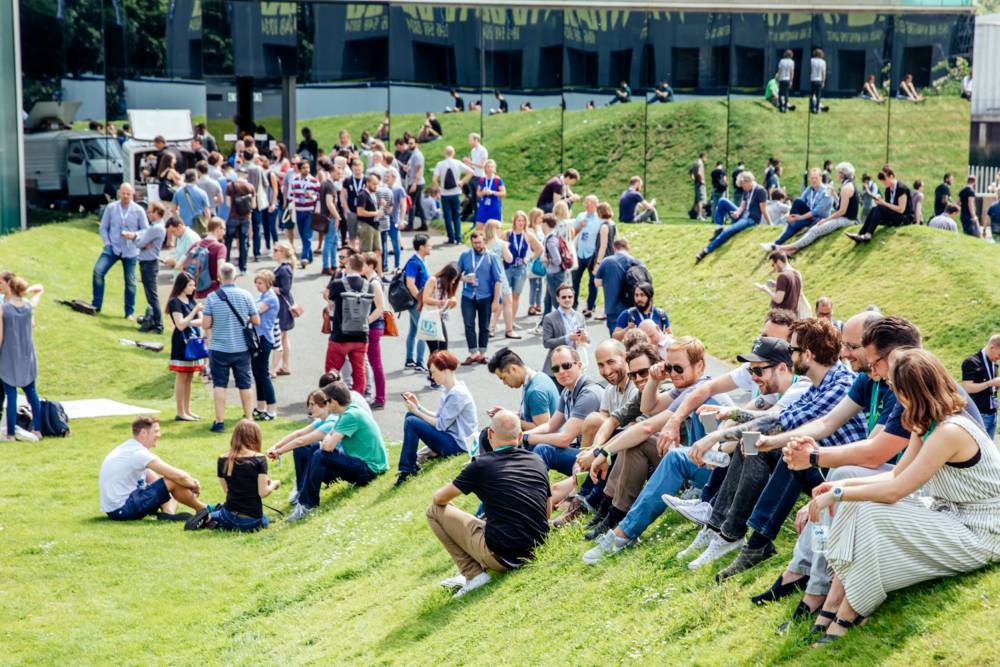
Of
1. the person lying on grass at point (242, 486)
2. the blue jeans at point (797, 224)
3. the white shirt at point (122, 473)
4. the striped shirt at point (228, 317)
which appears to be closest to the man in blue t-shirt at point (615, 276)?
the striped shirt at point (228, 317)

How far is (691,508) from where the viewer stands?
26.8ft

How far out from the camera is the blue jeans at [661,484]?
832 cm

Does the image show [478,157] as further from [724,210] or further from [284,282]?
[284,282]

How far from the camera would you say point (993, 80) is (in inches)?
1446

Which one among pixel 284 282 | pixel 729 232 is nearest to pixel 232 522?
pixel 284 282

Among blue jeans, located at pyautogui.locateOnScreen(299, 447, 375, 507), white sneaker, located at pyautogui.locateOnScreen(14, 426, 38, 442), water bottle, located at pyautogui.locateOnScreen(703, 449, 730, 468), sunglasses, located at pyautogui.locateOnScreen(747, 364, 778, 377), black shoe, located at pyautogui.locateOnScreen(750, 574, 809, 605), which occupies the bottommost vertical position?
white sneaker, located at pyautogui.locateOnScreen(14, 426, 38, 442)

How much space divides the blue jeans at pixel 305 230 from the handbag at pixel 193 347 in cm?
756

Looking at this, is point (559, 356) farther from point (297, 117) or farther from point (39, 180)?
point (297, 117)

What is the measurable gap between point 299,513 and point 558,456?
350 centimetres

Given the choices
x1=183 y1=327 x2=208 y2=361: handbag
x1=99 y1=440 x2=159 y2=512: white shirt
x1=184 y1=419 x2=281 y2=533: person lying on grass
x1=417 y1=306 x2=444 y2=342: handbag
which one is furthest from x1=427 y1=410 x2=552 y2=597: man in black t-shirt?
x1=183 y1=327 x2=208 y2=361: handbag

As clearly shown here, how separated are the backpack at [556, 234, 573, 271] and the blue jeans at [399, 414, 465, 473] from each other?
663cm

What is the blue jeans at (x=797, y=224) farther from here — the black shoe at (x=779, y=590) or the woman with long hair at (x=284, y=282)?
the black shoe at (x=779, y=590)

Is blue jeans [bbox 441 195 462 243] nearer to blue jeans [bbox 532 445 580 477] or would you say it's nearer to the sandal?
blue jeans [bbox 532 445 580 477]

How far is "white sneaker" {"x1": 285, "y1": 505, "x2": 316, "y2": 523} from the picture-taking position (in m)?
12.6
